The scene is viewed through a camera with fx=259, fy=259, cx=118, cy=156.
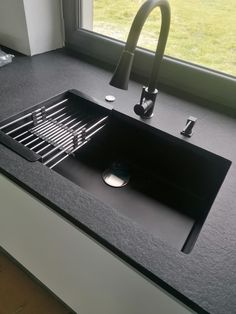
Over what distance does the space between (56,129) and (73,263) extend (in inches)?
19.8

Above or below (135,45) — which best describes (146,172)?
below

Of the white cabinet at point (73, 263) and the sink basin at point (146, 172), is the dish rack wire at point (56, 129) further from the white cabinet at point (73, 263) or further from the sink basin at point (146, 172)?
the white cabinet at point (73, 263)

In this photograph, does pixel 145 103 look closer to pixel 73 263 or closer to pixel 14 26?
pixel 73 263

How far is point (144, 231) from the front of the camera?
2.02 ft

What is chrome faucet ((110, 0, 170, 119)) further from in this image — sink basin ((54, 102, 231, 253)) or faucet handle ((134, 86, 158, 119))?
sink basin ((54, 102, 231, 253))

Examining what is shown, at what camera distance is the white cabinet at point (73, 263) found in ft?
2.16

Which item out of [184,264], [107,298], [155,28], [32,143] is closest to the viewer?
[184,264]

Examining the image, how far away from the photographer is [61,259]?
95cm

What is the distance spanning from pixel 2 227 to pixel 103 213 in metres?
0.75

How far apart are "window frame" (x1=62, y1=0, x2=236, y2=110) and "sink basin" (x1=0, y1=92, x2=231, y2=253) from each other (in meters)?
0.31

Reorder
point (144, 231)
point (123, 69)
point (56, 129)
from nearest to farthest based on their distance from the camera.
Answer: point (144, 231) → point (123, 69) → point (56, 129)

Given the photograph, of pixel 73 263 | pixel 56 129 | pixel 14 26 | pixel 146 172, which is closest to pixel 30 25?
pixel 14 26

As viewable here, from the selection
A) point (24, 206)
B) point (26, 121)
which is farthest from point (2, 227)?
point (26, 121)

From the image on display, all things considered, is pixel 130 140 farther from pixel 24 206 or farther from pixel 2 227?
pixel 2 227
